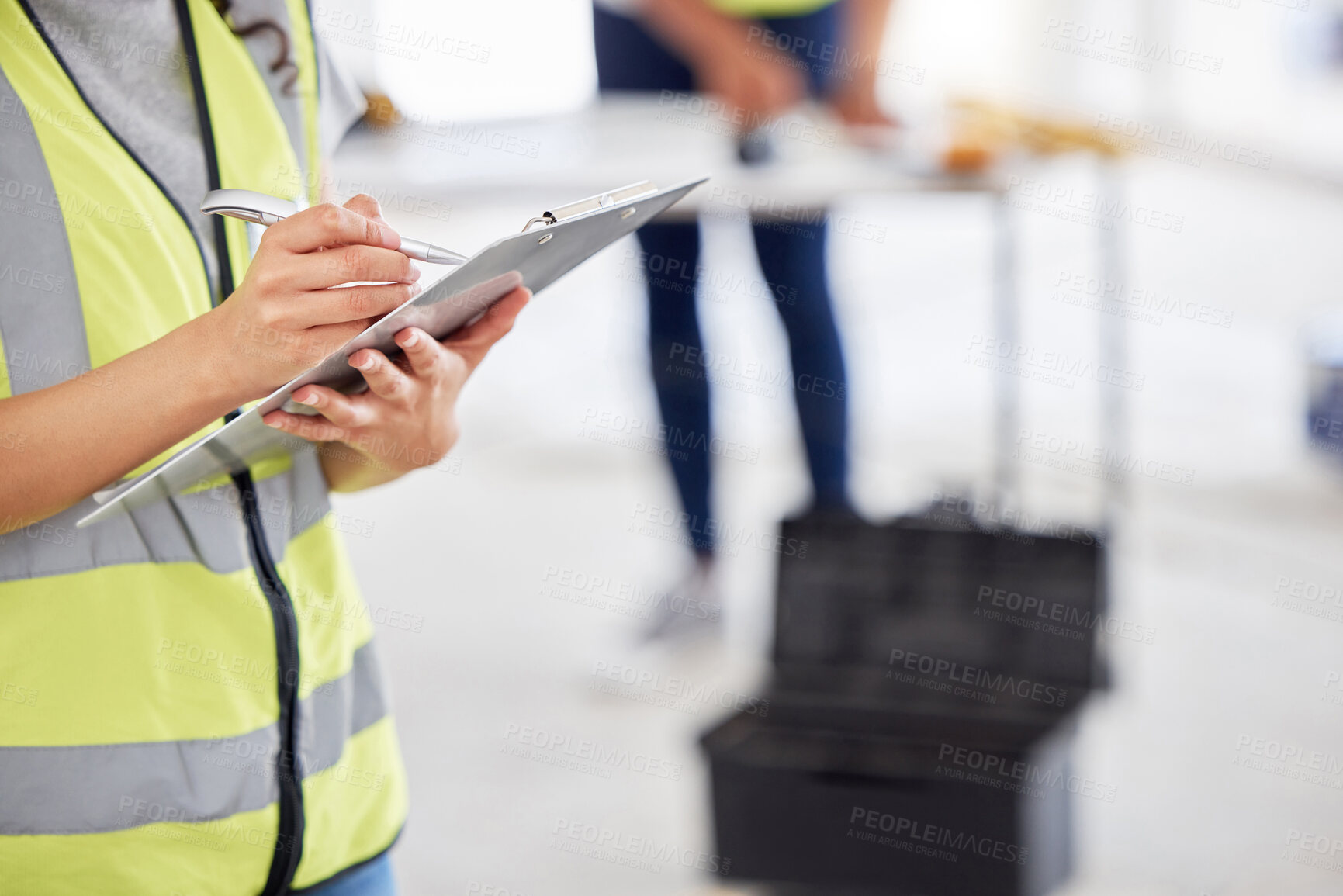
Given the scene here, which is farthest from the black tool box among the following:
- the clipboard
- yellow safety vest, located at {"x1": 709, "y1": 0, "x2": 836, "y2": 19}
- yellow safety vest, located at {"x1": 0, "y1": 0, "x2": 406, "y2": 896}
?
yellow safety vest, located at {"x1": 709, "y1": 0, "x2": 836, "y2": 19}

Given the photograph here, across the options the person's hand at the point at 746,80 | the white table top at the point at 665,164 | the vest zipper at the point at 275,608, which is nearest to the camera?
the vest zipper at the point at 275,608

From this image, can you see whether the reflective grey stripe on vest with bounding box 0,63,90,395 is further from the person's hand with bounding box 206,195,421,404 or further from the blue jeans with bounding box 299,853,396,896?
the blue jeans with bounding box 299,853,396,896

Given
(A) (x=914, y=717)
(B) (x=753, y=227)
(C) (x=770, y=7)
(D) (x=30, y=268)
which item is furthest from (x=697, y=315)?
(D) (x=30, y=268)

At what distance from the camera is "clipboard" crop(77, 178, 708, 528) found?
55cm

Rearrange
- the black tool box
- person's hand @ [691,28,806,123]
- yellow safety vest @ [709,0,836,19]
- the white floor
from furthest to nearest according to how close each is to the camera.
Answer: yellow safety vest @ [709,0,836,19], person's hand @ [691,28,806,123], the white floor, the black tool box

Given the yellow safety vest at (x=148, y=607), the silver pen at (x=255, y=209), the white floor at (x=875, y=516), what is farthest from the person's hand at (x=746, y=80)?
the silver pen at (x=255, y=209)

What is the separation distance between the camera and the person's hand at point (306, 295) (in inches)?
21.1

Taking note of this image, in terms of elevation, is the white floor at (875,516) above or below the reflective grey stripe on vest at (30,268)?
below

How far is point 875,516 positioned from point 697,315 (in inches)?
31.7

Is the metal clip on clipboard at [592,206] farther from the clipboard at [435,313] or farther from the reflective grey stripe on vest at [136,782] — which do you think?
the reflective grey stripe on vest at [136,782]

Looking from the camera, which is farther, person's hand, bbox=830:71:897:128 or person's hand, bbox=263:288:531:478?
person's hand, bbox=830:71:897:128

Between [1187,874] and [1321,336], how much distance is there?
2.17 metres

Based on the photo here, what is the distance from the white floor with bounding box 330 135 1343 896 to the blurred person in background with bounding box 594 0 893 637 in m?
0.14

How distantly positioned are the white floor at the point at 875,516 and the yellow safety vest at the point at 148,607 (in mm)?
918
